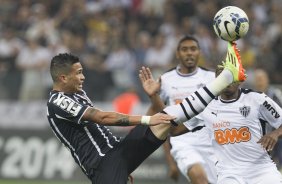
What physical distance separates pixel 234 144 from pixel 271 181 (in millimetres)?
617

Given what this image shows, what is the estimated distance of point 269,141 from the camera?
8.98 m

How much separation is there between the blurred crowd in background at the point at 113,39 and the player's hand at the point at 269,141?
25.6 ft

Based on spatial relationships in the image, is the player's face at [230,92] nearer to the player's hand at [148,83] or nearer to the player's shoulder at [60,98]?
the player's hand at [148,83]

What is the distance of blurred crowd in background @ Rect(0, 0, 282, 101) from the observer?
17969 millimetres

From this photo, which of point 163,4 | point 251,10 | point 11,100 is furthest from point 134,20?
point 11,100

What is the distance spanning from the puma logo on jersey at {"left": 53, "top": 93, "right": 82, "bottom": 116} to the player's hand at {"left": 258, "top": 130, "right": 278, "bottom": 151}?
2073 mm

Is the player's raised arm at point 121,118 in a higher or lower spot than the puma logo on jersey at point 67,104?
lower

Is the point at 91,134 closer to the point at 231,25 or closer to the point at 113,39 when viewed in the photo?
the point at 231,25

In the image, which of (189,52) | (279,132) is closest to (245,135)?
(279,132)

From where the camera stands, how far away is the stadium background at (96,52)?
57.9 feet

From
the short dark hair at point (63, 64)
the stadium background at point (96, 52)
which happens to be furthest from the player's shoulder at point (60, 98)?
the stadium background at point (96, 52)

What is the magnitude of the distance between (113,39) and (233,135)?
35.3 feet

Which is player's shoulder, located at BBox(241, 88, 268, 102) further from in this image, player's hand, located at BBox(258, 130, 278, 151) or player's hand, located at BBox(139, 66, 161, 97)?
player's hand, located at BBox(139, 66, 161, 97)

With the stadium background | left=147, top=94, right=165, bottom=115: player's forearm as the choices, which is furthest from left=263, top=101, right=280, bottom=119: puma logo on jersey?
the stadium background
